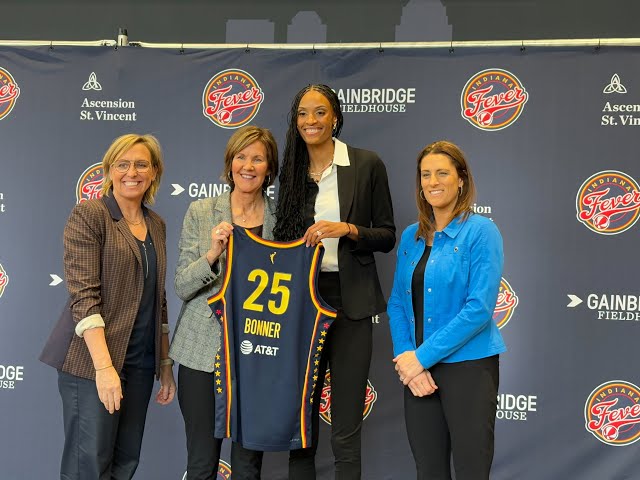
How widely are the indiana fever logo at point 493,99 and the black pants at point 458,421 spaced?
1.58 meters

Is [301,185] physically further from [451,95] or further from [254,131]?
[451,95]

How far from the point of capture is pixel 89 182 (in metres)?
3.47

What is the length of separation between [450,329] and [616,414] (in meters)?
1.63

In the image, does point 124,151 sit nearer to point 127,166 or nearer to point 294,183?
point 127,166

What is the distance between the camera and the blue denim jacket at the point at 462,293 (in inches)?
77.2

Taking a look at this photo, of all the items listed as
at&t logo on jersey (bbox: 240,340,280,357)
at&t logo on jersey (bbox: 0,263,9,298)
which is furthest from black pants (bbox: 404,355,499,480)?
at&t logo on jersey (bbox: 0,263,9,298)

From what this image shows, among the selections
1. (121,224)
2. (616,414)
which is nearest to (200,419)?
(121,224)

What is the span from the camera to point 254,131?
2273 mm

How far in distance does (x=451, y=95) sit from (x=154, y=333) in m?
1.97

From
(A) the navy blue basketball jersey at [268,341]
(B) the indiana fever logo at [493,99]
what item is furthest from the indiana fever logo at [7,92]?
(B) the indiana fever logo at [493,99]

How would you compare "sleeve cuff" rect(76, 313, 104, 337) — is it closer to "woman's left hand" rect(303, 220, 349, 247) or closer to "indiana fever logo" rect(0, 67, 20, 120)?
"woman's left hand" rect(303, 220, 349, 247)

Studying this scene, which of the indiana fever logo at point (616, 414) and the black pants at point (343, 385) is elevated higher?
the black pants at point (343, 385)

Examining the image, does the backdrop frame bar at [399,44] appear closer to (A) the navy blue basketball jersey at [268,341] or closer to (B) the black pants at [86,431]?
(A) the navy blue basketball jersey at [268,341]

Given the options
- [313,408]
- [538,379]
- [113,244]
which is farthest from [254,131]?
[538,379]
